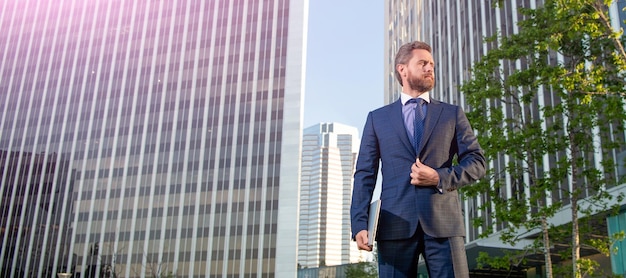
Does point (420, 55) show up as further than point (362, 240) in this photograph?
Yes

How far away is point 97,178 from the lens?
258 feet

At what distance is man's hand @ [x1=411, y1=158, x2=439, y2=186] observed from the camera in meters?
3.77

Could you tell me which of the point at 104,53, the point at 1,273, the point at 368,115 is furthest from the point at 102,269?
the point at 368,115

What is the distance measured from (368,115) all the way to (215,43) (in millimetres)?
78062

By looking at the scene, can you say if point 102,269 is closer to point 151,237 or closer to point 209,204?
point 151,237

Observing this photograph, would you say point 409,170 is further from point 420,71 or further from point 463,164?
point 420,71

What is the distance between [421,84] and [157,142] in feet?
250

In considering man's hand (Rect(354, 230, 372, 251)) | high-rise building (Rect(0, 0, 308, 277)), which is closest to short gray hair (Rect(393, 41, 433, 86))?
man's hand (Rect(354, 230, 372, 251))

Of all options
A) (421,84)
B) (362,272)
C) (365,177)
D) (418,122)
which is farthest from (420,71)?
(362,272)

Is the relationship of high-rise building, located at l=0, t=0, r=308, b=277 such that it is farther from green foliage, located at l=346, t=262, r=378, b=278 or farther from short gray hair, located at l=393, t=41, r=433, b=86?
short gray hair, located at l=393, t=41, r=433, b=86

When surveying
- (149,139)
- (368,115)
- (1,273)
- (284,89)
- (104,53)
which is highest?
(104,53)

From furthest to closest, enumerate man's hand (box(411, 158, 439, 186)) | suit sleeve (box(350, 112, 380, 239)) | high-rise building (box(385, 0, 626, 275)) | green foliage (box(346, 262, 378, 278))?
green foliage (box(346, 262, 378, 278))
high-rise building (box(385, 0, 626, 275))
suit sleeve (box(350, 112, 380, 239))
man's hand (box(411, 158, 439, 186))

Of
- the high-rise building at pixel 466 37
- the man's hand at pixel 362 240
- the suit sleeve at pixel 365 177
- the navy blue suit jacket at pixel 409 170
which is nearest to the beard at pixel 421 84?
the navy blue suit jacket at pixel 409 170

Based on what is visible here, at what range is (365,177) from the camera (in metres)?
4.18
